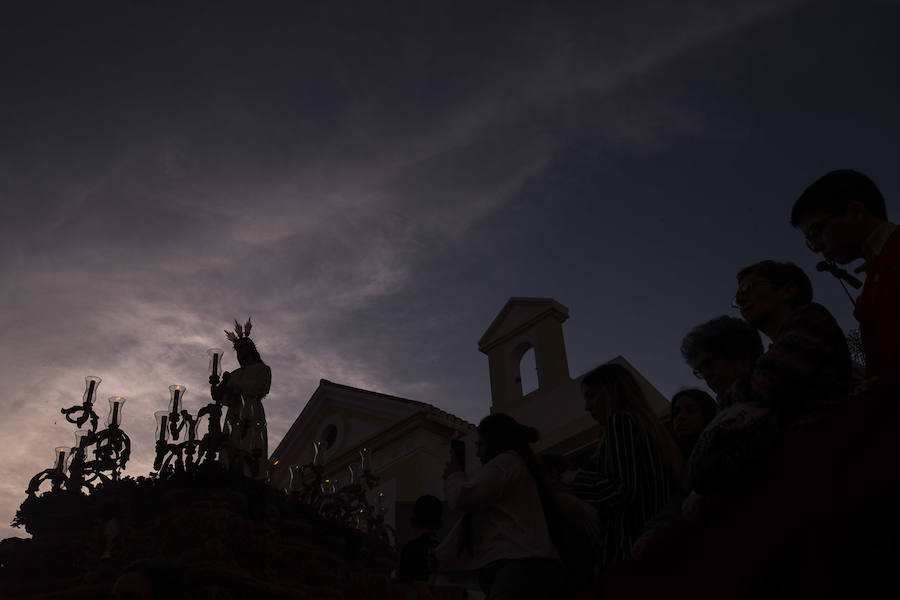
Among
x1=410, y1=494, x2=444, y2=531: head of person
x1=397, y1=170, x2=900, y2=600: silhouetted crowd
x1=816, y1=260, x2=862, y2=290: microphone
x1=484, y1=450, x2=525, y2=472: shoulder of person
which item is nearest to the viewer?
x1=397, y1=170, x2=900, y2=600: silhouetted crowd

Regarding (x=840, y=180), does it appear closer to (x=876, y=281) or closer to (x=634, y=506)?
(x=876, y=281)

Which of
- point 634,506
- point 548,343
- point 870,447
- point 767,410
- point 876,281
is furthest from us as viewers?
point 548,343

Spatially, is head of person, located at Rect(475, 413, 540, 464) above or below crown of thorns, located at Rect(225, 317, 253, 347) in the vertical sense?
below

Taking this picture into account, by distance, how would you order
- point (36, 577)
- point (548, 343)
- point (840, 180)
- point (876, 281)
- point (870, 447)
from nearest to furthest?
1. point (870, 447)
2. point (876, 281)
3. point (840, 180)
4. point (36, 577)
5. point (548, 343)

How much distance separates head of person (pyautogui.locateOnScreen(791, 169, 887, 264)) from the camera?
2.51 metres

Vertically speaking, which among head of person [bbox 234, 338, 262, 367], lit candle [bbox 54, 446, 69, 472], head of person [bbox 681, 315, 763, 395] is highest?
head of person [bbox 234, 338, 262, 367]

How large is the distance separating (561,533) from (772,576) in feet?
6.28

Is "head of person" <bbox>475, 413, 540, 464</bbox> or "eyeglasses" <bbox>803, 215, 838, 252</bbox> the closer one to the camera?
"eyeglasses" <bbox>803, 215, 838, 252</bbox>

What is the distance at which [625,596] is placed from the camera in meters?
2.39

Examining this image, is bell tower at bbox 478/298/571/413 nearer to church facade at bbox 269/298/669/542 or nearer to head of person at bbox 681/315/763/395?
church facade at bbox 269/298/669/542

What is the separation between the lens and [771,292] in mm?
2740

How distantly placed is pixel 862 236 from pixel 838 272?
0.66 ft

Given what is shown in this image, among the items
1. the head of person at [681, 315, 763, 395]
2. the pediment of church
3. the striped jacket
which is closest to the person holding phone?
the striped jacket

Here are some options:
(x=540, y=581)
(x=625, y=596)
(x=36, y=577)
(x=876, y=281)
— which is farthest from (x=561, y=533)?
(x=36, y=577)
